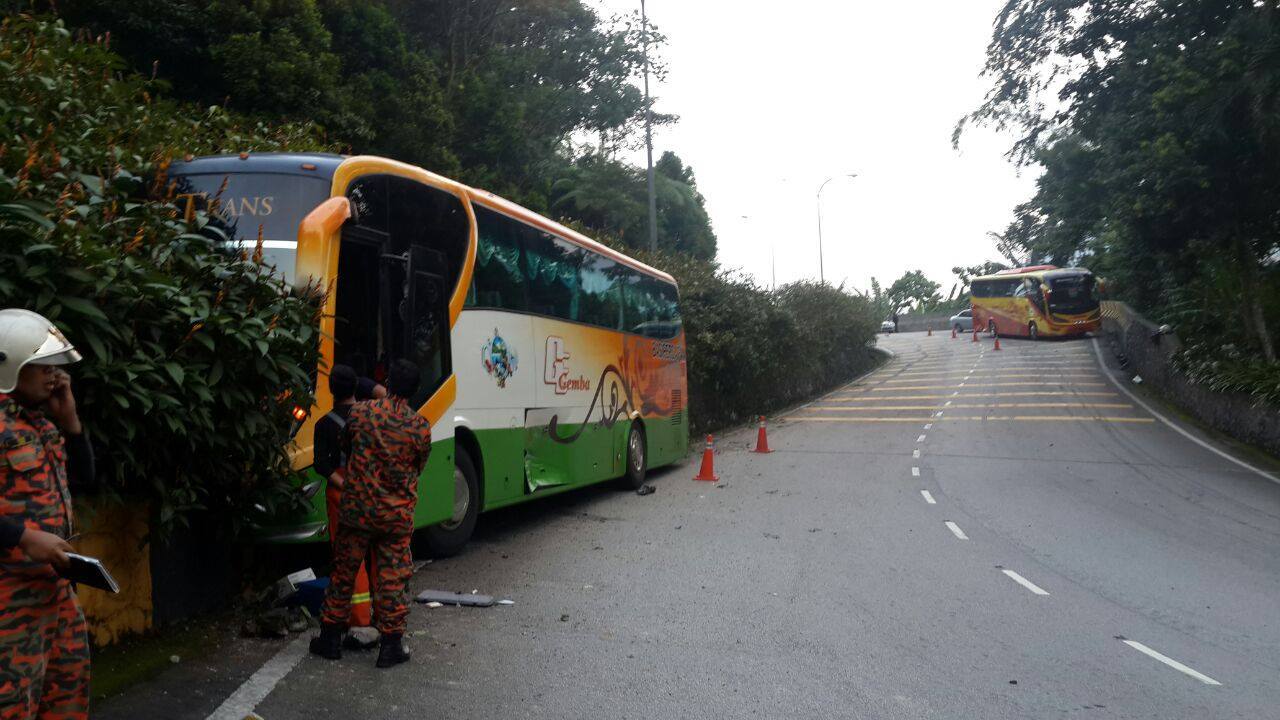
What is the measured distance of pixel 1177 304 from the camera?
2812 centimetres

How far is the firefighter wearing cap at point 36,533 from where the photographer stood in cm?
318

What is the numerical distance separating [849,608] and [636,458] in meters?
7.86

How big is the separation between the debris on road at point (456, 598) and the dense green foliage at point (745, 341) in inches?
630

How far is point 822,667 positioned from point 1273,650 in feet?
11.0

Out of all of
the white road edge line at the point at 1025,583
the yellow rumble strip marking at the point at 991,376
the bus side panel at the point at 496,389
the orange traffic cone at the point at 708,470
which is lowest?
the white road edge line at the point at 1025,583

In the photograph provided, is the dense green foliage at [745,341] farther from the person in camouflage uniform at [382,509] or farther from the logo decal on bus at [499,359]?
the person in camouflage uniform at [382,509]

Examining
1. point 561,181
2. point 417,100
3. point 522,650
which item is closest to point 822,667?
point 522,650

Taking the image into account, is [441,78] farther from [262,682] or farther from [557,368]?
[262,682]

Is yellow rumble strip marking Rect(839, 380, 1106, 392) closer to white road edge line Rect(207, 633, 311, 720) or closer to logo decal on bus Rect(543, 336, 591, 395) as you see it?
logo decal on bus Rect(543, 336, 591, 395)

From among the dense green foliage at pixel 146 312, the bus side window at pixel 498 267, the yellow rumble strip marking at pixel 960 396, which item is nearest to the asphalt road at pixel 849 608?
the dense green foliage at pixel 146 312

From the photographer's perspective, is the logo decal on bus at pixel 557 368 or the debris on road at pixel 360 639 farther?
the logo decal on bus at pixel 557 368

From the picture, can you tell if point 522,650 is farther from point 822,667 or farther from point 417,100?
point 417,100

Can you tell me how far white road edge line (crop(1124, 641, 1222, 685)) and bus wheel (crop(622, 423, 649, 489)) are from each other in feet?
29.0

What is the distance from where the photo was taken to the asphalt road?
5.43 metres
